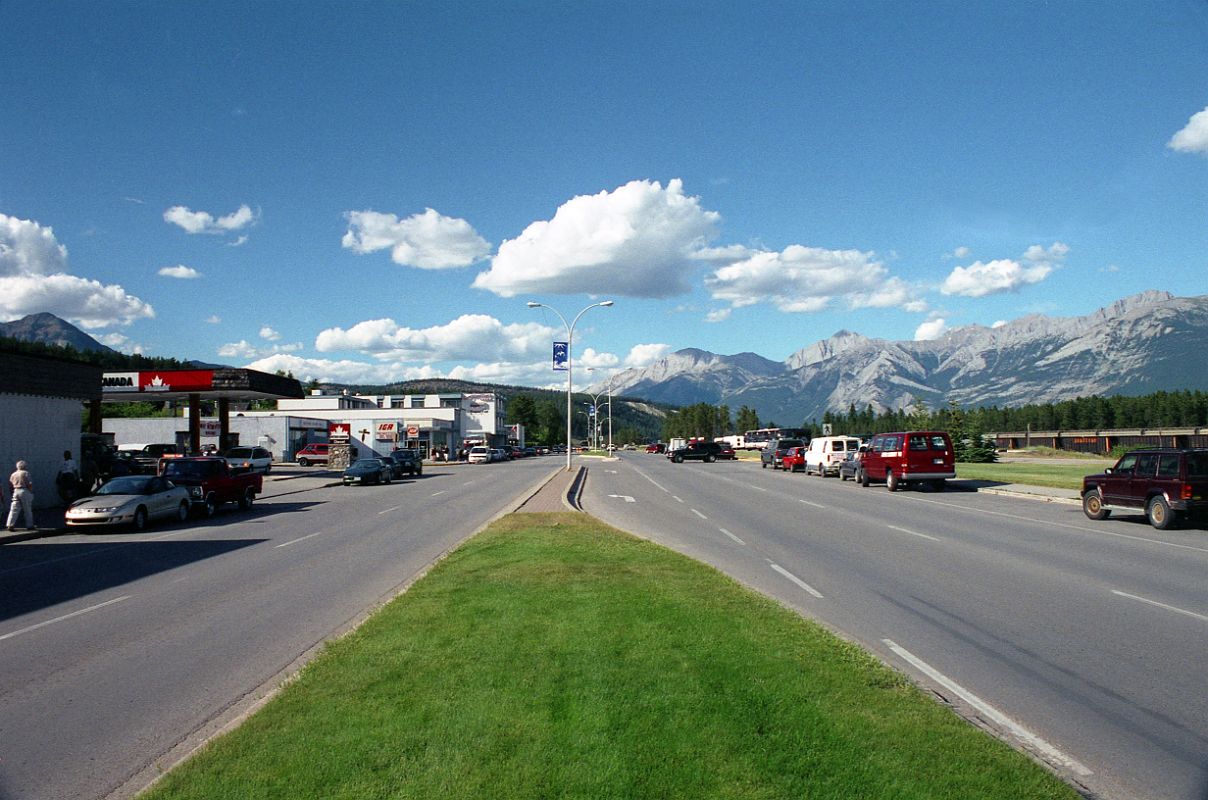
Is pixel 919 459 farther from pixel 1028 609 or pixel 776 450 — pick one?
pixel 776 450

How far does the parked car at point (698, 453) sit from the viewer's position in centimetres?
7319

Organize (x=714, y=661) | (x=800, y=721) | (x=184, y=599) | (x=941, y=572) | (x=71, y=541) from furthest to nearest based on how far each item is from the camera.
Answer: (x=71, y=541) < (x=941, y=572) < (x=184, y=599) < (x=714, y=661) < (x=800, y=721)

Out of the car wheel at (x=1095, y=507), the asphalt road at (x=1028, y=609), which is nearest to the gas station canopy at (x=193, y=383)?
the asphalt road at (x=1028, y=609)

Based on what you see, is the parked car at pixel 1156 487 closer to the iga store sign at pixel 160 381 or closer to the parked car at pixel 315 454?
the iga store sign at pixel 160 381

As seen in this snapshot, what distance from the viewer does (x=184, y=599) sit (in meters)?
11.5

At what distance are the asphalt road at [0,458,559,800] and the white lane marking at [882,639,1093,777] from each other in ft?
17.9

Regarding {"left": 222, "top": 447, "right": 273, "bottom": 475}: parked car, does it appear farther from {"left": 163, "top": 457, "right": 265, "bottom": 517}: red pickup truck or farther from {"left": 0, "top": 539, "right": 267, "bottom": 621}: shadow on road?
{"left": 0, "top": 539, "right": 267, "bottom": 621}: shadow on road

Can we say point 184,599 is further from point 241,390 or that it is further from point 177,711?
point 241,390

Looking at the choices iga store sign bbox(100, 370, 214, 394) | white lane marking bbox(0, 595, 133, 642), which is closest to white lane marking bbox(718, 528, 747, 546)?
white lane marking bbox(0, 595, 133, 642)

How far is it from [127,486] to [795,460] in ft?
130

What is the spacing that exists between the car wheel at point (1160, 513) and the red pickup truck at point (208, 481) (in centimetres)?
2505

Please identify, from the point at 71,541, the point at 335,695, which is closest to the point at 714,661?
the point at 335,695

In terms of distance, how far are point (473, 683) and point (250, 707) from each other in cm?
171

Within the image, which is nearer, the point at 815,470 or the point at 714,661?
the point at 714,661
